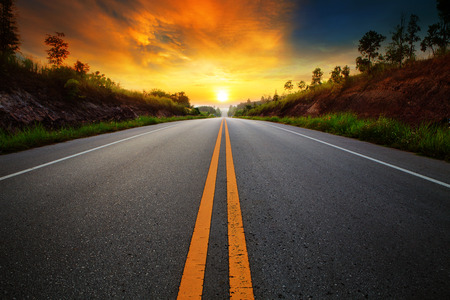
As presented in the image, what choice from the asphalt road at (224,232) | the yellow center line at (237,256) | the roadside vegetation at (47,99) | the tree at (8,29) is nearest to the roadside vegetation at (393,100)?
the asphalt road at (224,232)

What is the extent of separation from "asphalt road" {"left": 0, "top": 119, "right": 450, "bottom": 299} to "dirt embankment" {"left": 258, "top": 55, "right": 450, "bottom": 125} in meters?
8.17

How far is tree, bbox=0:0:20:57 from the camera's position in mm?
9359

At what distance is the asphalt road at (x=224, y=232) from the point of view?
1.10 meters

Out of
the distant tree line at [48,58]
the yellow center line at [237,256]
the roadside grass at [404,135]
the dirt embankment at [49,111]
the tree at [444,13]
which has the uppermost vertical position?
the tree at [444,13]

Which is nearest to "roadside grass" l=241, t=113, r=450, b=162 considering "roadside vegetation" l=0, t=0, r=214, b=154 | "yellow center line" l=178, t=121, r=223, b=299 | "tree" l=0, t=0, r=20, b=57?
"yellow center line" l=178, t=121, r=223, b=299

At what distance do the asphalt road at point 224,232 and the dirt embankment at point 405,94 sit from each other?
26.8ft

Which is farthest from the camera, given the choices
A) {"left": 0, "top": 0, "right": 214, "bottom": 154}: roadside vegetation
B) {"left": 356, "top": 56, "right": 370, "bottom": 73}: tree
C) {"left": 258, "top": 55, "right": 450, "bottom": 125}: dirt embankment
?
{"left": 356, "top": 56, "right": 370, "bottom": 73}: tree

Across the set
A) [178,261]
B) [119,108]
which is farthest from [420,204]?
[119,108]

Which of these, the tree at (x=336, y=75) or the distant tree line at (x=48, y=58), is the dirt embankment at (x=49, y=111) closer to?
the distant tree line at (x=48, y=58)

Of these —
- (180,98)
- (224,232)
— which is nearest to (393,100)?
(224,232)

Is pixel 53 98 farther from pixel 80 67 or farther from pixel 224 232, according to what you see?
pixel 224 232

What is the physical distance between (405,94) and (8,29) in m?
21.7

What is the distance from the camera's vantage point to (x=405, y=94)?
32.1 ft

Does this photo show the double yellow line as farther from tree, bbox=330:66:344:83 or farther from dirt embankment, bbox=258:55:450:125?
tree, bbox=330:66:344:83
